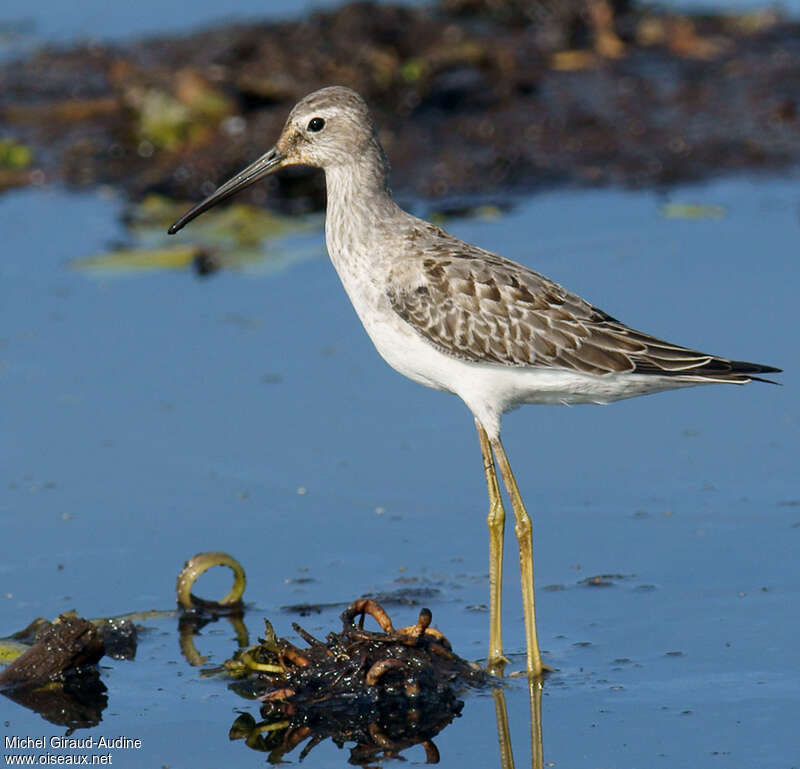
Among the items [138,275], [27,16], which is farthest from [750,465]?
[27,16]

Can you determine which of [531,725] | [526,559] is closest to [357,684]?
[531,725]

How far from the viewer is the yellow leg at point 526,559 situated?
8141mm

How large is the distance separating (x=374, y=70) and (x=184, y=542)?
793cm

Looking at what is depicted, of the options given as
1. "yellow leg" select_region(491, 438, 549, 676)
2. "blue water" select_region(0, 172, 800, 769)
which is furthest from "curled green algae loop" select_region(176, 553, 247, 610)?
"yellow leg" select_region(491, 438, 549, 676)

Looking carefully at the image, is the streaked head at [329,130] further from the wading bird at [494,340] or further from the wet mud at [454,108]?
the wet mud at [454,108]

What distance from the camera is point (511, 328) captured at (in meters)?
8.45

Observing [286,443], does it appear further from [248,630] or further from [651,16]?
[651,16]

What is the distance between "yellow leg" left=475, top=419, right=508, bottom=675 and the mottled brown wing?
0.54m

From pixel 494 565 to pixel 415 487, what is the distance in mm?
1663

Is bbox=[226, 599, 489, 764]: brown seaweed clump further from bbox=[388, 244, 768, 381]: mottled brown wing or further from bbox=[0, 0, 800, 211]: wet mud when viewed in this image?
bbox=[0, 0, 800, 211]: wet mud

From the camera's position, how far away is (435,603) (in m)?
8.95

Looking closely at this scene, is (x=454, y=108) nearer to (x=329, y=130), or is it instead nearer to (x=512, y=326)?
(x=329, y=130)

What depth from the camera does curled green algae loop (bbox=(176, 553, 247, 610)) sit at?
8.63 metres

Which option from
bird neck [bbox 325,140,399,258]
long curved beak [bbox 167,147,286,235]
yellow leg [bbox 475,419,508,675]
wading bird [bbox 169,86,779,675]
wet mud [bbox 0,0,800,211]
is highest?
wet mud [bbox 0,0,800,211]
